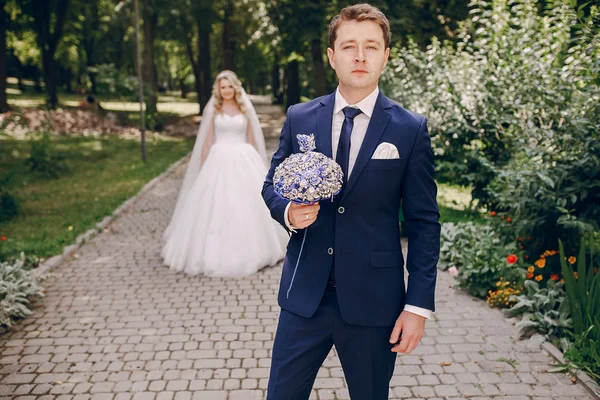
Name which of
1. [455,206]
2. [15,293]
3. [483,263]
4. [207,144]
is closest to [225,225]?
[207,144]

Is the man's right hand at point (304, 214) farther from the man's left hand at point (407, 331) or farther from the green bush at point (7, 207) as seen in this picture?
the green bush at point (7, 207)

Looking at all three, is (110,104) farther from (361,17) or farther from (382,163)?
(382,163)

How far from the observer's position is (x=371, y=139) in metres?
2.40

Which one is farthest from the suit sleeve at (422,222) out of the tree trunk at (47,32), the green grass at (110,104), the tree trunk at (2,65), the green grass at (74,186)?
the tree trunk at (47,32)

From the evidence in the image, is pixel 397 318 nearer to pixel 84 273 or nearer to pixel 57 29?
pixel 84 273

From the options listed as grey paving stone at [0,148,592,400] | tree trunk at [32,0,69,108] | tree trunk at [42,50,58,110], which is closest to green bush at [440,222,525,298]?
grey paving stone at [0,148,592,400]

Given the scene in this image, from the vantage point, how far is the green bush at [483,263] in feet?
19.5

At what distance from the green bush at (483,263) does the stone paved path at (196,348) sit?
0.23 m

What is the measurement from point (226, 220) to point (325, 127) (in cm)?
505

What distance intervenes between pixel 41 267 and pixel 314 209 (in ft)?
20.1

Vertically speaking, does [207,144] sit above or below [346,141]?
below

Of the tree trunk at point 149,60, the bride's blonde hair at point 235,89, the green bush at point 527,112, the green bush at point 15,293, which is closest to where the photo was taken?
the green bush at point 527,112

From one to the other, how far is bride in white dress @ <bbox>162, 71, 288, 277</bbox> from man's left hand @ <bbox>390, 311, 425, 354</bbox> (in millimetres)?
4793

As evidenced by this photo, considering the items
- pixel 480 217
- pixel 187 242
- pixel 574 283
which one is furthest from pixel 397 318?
pixel 480 217
